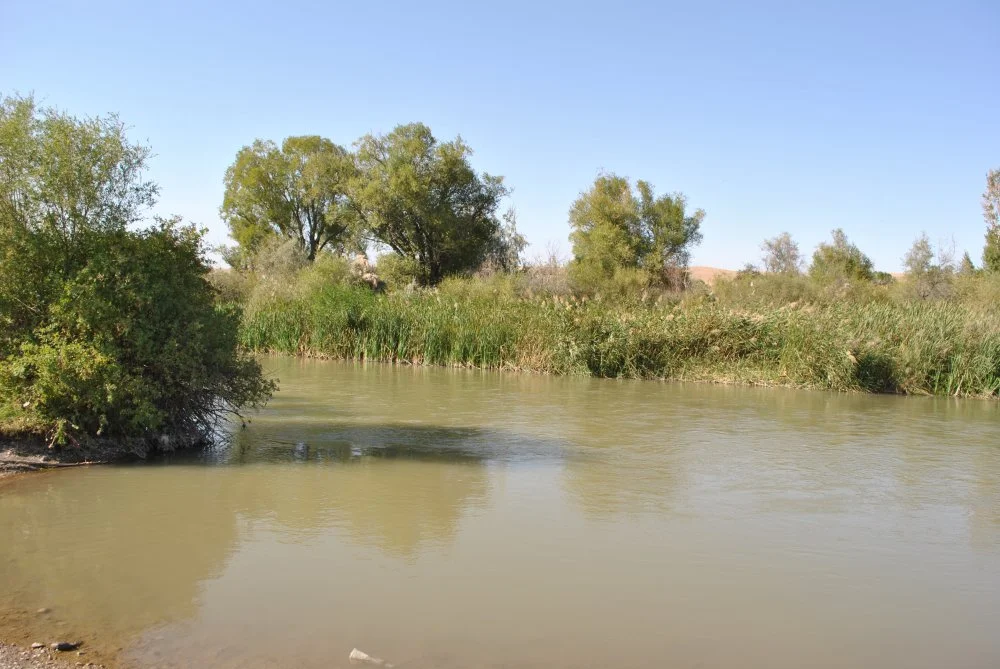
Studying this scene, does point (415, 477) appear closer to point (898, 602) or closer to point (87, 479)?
point (87, 479)

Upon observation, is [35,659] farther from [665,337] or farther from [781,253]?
[781,253]

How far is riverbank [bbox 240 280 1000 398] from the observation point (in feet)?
66.1

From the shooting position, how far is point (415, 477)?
9305mm

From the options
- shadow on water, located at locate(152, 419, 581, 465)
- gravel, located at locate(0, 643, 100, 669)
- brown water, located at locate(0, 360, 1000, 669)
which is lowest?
gravel, located at locate(0, 643, 100, 669)

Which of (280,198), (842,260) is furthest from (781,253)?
(280,198)

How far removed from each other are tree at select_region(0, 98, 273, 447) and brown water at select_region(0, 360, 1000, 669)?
72 centimetres

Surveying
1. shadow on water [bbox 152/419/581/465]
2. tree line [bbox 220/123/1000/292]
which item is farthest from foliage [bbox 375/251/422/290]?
shadow on water [bbox 152/419/581/465]

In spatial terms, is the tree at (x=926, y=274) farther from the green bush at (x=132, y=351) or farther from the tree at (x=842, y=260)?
the green bush at (x=132, y=351)

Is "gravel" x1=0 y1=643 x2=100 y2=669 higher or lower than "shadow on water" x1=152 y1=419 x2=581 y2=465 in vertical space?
lower

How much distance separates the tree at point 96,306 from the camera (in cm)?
884

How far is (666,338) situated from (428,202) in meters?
Result: 28.6

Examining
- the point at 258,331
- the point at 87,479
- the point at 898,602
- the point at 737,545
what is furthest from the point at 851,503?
the point at 258,331

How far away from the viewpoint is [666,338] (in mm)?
22562

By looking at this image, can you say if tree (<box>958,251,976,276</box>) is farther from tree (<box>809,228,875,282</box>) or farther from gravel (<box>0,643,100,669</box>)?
gravel (<box>0,643,100,669</box>)
